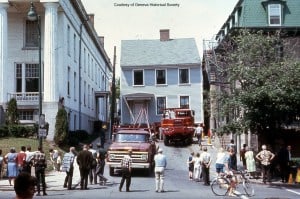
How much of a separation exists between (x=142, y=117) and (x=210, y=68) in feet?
41.8

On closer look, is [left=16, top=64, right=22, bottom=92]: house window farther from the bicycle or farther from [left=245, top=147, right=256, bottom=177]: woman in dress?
the bicycle

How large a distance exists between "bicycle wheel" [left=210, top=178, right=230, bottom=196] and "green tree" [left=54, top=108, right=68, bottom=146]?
62.3ft

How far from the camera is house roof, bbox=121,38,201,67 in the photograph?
5578cm

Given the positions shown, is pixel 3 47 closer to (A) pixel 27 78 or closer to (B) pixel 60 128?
(A) pixel 27 78

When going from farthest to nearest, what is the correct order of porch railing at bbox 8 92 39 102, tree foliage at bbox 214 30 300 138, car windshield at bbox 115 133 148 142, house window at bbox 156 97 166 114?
house window at bbox 156 97 166 114 < porch railing at bbox 8 92 39 102 < car windshield at bbox 115 133 148 142 < tree foliage at bbox 214 30 300 138

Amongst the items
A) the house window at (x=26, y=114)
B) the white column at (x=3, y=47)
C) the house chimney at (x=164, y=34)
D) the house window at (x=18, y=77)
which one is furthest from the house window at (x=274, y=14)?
the house chimney at (x=164, y=34)

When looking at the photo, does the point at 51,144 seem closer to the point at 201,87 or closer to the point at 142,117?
the point at 142,117

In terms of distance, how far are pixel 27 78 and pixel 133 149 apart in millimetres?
18515

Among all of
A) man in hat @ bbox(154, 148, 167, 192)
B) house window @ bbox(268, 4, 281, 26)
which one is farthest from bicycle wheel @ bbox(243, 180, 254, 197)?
house window @ bbox(268, 4, 281, 26)

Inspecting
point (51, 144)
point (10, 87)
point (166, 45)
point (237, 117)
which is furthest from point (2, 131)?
point (166, 45)

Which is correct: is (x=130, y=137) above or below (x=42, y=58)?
below

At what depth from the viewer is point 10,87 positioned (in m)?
40.2

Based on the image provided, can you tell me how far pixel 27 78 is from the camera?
1604 inches

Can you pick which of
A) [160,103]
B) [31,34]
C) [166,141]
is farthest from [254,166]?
[160,103]
